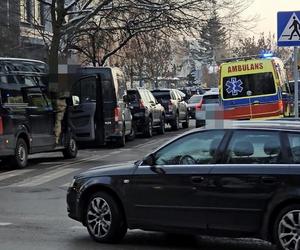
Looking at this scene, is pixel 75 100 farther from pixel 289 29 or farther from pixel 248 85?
pixel 289 29

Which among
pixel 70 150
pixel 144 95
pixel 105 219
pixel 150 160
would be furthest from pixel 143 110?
pixel 150 160

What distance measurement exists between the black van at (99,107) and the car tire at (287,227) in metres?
12.1

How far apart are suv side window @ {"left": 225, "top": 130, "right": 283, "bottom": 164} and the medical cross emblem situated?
12.4m

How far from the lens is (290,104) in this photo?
2169 cm

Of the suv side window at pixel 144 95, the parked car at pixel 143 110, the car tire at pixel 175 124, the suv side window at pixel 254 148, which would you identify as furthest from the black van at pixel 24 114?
the car tire at pixel 175 124

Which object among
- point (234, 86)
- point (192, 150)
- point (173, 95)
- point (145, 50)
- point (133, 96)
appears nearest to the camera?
point (192, 150)

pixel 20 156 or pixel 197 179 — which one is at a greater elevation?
pixel 197 179

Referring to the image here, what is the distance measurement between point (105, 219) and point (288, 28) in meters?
6.23

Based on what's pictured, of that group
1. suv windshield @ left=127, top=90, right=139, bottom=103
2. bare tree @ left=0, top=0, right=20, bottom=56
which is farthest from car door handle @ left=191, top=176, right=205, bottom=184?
bare tree @ left=0, top=0, right=20, bottom=56

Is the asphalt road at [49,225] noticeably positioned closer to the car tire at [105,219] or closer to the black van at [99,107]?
the car tire at [105,219]

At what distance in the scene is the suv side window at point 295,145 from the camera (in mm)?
6516

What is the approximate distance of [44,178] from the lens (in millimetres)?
13656

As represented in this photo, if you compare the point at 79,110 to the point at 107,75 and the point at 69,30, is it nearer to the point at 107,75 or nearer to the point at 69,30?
the point at 107,75

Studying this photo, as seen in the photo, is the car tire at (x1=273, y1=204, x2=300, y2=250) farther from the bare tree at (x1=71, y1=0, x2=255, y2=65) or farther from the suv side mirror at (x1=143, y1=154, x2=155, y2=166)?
the bare tree at (x1=71, y1=0, x2=255, y2=65)
